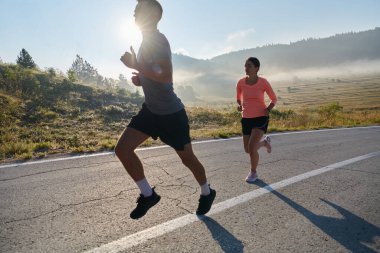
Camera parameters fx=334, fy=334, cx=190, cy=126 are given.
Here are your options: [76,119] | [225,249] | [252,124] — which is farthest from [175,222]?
[76,119]

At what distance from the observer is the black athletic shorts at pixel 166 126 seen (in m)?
3.24

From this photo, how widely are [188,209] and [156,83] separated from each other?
1.55m

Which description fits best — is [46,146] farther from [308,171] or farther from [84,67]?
[84,67]

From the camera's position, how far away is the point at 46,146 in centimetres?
780

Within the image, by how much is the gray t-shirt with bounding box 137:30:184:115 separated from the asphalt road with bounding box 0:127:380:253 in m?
1.18

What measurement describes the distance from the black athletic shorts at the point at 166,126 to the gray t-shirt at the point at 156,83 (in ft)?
0.20

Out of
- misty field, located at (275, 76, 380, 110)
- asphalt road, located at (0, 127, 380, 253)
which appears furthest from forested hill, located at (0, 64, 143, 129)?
misty field, located at (275, 76, 380, 110)

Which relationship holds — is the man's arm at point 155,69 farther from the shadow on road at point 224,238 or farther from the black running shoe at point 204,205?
the shadow on road at point 224,238

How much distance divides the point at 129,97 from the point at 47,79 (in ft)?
15.5

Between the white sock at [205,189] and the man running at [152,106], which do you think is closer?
the man running at [152,106]

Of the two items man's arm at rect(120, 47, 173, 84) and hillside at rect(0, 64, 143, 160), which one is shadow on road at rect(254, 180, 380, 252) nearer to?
man's arm at rect(120, 47, 173, 84)

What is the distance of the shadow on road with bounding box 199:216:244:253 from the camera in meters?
2.91

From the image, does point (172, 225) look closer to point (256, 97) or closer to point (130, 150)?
point (130, 150)

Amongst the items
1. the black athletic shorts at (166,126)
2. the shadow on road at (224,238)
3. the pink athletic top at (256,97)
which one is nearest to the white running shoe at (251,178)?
Answer: the pink athletic top at (256,97)
